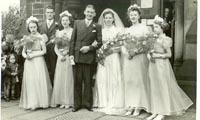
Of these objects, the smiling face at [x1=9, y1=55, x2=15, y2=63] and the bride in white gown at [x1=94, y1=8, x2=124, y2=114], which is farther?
the smiling face at [x1=9, y1=55, x2=15, y2=63]

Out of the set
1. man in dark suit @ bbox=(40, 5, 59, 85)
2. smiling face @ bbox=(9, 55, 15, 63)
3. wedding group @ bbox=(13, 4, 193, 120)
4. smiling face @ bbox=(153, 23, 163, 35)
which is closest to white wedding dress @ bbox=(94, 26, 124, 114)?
wedding group @ bbox=(13, 4, 193, 120)

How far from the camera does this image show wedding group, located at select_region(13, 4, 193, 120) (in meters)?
3.25

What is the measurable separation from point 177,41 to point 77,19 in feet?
4.04

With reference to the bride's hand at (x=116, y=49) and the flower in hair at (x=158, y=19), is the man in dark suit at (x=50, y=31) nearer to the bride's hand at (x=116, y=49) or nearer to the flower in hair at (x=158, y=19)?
the bride's hand at (x=116, y=49)

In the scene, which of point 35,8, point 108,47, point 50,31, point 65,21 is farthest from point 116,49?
point 35,8

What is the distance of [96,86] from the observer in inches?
145

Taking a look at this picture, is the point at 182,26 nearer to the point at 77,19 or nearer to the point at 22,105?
the point at 77,19

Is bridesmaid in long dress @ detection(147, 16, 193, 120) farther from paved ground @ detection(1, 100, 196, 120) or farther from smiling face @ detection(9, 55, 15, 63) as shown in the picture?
smiling face @ detection(9, 55, 15, 63)

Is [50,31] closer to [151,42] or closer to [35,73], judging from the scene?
[35,73]

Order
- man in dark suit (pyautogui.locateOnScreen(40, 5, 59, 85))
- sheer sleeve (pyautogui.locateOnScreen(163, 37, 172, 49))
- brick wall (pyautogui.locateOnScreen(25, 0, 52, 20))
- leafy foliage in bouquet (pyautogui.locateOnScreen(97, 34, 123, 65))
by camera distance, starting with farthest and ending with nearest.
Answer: brick wall (pyautogui.locateOnScreen(25, 0, 52, 20)), man in dark suit (pyautogui.locateOnScreen(40, 5, 59, 85)), leafy foliage in bouquet (pyautogui.locateOnScreen(97, 34, 123, 65)), sheer sleeve (pyautogui.locateOnScreen(163, 37, 172, 49))

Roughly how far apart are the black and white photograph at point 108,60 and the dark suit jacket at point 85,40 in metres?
0.01

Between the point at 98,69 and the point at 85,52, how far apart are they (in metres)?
0.25

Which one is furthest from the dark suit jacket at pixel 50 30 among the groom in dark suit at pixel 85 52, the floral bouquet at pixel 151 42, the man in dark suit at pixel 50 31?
the floral bouquet at pixel 151 42

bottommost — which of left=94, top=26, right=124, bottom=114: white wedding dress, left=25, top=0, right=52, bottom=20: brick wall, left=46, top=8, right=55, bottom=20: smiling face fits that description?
left=94, top=26, right=124, bottom=114: white wedding dress
